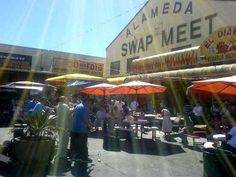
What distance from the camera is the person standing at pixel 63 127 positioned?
32.5 feet

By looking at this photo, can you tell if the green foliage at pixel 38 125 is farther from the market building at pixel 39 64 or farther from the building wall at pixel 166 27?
the market building at pixel 39 64

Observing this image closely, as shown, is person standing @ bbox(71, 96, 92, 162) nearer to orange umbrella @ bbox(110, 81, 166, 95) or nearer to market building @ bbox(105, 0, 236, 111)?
orange umbrella @ bbox(110, 81, 166, 95)

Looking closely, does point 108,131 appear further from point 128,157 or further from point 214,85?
point 214,85

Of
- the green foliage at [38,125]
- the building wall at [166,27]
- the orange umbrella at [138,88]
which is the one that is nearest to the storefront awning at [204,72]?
the orange umbrella at [138,88]

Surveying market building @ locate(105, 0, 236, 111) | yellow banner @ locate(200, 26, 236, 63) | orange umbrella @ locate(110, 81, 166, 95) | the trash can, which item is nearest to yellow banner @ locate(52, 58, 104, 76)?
market building @ locate(105, 0, 236, 111)

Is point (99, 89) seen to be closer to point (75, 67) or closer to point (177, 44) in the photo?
point (177, 44)

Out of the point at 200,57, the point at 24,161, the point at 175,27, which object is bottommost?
the point at 24,161

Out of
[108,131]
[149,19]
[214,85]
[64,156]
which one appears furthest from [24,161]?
[149,19]

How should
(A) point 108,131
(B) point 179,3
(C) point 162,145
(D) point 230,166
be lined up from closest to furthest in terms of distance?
(D) point 230,166, (C) point 162,145, (A) point 108,131, (B) point 179,3

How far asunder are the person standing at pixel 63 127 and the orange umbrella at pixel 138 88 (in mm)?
6074

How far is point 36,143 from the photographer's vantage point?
8852mm

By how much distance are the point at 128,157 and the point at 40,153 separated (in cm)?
292

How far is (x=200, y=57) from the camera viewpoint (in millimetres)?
19672

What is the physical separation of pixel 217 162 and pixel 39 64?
31.0 metres
